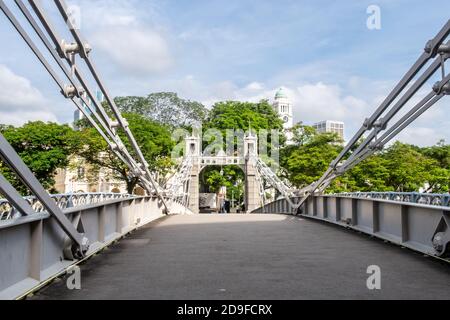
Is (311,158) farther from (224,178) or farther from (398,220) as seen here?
(398,220)

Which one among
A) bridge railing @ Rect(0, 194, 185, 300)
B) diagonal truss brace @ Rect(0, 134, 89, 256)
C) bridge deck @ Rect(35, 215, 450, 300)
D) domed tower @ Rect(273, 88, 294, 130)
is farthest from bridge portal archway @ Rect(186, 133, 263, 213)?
domed tower @ Rect(273, 88, 294, 130)

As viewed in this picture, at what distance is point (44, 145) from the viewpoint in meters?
49.7

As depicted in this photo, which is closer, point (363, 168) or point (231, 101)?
point (363, 168)

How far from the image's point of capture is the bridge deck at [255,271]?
5.64 meters

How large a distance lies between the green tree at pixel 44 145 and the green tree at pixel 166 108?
17543mm

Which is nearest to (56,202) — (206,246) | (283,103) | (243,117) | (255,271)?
(206,246)

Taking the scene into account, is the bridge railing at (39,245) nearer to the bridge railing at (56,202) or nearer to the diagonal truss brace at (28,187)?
the diagonal truss brace at (28,187)

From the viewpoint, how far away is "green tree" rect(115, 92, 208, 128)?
2677 inches

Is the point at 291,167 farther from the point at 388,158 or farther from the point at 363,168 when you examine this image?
the point at 388,158

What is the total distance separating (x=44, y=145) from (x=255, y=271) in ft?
151

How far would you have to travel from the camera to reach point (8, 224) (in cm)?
507
